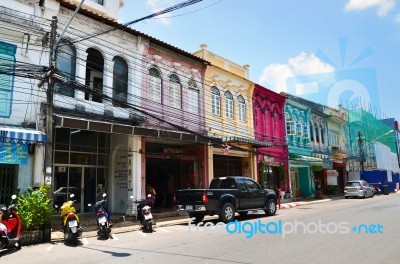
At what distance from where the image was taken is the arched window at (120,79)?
54.1ft

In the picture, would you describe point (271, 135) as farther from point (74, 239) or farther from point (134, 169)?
point (74, 239)

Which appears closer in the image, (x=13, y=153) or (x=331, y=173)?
(x=13, y=153)

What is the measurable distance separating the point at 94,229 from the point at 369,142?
140 ft

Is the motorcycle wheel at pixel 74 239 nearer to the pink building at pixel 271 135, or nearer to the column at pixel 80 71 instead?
the column at pixel 80 71

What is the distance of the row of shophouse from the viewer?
12602 millimetres

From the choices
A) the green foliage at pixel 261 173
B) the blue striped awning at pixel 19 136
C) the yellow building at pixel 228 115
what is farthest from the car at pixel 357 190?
the blue striped awning at pixel 19 136

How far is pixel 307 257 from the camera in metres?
7.30

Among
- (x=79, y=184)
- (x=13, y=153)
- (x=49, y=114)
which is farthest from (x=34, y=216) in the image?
(x=79, y=184)

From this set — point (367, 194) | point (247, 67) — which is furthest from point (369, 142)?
point (247, 67)

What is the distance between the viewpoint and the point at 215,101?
72.3ft

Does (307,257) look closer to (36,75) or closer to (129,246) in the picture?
(129,246)

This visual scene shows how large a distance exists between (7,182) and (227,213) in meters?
8.19

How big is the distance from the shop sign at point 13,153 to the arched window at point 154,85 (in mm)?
6810

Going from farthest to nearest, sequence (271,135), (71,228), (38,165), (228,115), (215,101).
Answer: (271,135)
(228,115)
(215,101)
(38,165)
(71,228)
